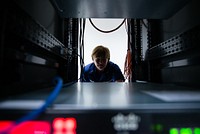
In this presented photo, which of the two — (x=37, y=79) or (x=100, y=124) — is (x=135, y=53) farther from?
(x=100, y=124)

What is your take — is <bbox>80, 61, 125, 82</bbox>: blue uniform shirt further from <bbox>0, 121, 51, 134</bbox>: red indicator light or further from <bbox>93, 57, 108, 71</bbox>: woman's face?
<bbox>0, 121, 51, 134</bbox>: red indicator light

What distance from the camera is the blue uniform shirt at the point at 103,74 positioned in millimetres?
1999

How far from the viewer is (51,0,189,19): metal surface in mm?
829

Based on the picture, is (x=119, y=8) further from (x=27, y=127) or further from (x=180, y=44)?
(x=27, y=127)

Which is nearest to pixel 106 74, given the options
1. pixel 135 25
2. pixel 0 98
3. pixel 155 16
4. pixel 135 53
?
pixel 135 53

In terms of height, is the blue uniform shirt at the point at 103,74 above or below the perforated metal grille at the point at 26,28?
below

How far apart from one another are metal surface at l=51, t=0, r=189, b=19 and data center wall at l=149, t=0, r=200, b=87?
7 centimetres

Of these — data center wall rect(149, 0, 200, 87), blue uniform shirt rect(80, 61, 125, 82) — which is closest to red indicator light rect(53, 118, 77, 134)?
data center wall rect(149, 0, 200, 87)

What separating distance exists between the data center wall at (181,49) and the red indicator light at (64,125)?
1.95 ft

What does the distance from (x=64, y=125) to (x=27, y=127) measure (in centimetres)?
7

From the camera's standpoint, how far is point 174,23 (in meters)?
0.97

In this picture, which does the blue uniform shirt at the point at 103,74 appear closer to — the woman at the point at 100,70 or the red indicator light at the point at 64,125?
the woman at the point at 100,70

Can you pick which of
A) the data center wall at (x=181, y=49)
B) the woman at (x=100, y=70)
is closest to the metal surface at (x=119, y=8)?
the data center wall at (x=181, y=49)

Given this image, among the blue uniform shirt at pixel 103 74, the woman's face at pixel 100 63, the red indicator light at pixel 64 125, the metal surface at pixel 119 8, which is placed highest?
the metal surface at pixel 119 8
